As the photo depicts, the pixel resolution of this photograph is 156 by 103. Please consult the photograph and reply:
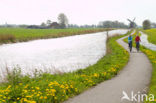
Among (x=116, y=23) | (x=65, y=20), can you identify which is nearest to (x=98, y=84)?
(x=65, y=20)

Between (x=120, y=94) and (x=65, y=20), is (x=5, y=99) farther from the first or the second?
(x=65, y=20)

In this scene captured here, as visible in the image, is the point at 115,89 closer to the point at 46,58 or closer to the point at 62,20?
the point at 46,58

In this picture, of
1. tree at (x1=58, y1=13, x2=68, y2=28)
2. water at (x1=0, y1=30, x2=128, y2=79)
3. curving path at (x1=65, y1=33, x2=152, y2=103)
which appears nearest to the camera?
curving path at (x1=65, y1=33, x2=152, y2=103)

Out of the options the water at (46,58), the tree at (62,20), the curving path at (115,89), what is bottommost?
the water at (46,58)

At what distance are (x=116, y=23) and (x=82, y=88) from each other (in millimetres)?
182123

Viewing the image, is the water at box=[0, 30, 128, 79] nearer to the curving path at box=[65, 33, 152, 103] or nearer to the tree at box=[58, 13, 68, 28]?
the curving path at box=[65, 33, 152, 103]

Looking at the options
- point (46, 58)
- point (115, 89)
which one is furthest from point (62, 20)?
point (115, 89)

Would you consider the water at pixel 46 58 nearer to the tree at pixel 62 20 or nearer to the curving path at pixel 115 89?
the curving path at pixel 115 89

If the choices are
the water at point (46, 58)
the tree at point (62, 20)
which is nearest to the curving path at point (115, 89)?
the water at point (46, 58)

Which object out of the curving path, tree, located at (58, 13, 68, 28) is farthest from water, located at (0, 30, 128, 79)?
tree, located at (58, 13, 68, 28)

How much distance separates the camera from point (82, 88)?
7.02 m

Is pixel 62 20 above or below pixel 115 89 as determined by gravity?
above

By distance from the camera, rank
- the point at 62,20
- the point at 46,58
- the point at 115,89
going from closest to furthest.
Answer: the point at 115,89, the point at 46,58, the point at 62,20

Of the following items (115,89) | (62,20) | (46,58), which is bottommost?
(46,58)
